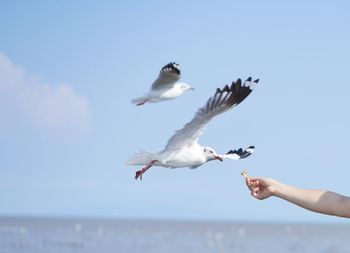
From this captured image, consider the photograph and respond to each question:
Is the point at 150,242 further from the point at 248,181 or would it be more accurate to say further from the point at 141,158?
the point at 248,181

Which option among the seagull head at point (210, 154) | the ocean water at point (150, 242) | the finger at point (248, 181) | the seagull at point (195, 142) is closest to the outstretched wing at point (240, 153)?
the seagull at point (195, 142)

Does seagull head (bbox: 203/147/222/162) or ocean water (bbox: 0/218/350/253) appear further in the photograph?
ocean water (bbox: 0/218/350/253)

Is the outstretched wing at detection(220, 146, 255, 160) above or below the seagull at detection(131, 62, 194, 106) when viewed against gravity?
below

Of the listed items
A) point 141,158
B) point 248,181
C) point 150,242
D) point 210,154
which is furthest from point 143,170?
point 150,242

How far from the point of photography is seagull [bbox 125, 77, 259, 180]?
165 inches

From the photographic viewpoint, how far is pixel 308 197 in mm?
4012

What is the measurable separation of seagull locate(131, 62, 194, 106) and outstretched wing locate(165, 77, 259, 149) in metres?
0.17

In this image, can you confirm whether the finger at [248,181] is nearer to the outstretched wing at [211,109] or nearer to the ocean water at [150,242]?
the outstretched wing at [211,109]

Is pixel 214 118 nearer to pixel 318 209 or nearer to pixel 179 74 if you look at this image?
pixel 179 74

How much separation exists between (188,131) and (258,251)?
36884 millimetres

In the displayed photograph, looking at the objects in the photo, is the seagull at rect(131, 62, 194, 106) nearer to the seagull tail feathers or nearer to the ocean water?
the seagull tail feathers

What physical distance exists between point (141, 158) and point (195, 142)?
339 millimetres

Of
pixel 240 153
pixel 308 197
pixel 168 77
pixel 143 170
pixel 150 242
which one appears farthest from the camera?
pixel 150 242

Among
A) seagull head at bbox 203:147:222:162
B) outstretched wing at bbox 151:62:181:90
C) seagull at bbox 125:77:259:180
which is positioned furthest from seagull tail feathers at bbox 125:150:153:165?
outstretched wing at bbox 151:62:181:90
